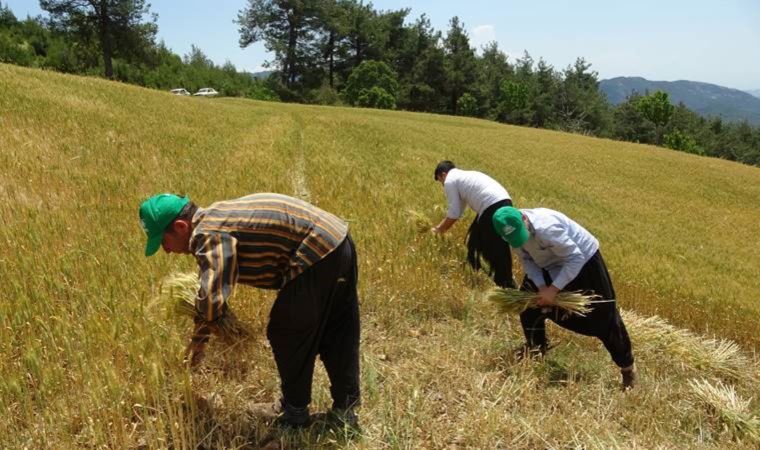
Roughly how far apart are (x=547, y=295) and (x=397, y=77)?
64759mm

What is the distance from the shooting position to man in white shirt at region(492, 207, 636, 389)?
3562mm

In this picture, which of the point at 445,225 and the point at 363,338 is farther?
the point at 445,225

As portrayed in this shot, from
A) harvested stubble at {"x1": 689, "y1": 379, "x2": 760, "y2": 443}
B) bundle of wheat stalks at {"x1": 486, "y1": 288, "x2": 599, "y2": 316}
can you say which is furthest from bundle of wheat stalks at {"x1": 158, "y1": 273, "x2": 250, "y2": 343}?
harvested stubble at {"x1": 689, "y1": 379, "x2": 760, "y2": 443}

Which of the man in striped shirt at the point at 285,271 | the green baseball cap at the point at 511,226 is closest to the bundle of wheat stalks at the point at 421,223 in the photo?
the green baseball cap at the point at 511,226

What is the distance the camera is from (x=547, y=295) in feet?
12.0

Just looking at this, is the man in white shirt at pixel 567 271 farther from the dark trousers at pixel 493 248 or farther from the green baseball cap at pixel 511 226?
the dark trousers at pixel 493 248

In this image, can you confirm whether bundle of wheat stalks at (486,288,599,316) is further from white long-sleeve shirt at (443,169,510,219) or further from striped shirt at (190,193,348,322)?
striped shirt at (190,193,348,322)

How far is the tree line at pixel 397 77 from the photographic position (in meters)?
55.9

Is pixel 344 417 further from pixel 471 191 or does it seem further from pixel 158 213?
pixel 471 191

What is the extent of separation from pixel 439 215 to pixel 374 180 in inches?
112

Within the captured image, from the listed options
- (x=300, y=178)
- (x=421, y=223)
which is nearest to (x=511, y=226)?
(x=421, y=223)

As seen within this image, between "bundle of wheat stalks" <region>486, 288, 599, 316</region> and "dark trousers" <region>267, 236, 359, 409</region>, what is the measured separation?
4.71ft

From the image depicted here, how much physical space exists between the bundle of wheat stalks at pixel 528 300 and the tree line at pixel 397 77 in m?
48.6

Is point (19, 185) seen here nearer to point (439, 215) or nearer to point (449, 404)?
point (439, 215)
